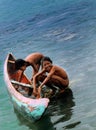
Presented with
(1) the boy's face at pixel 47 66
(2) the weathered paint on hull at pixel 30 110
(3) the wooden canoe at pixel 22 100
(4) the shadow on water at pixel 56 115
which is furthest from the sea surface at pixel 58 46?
(1) the boy's face at pixel 47 66

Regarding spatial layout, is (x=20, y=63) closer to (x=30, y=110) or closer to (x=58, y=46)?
(x=30, y=110)

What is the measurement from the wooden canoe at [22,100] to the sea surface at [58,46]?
0.40 m

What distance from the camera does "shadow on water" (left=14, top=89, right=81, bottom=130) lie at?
1241 centimetres

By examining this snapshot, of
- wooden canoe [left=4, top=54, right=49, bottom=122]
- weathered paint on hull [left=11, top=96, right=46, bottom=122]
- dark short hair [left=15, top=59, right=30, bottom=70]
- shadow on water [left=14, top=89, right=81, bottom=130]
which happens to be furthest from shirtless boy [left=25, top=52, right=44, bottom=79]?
weathered paint on hull [left=11, top=96, right=46, bottom=122]

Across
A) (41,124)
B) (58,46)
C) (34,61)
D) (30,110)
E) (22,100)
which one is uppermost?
(34,61)

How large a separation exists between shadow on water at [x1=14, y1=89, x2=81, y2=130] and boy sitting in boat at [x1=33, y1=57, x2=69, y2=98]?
1.21ft

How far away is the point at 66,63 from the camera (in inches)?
673

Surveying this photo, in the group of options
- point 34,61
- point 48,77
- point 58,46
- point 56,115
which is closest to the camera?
point 56,115

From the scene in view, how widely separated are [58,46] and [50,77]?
22.3 ft

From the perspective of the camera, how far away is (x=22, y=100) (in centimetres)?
1270

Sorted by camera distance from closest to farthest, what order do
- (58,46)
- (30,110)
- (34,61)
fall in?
(30,110), (34,61), (58,46)

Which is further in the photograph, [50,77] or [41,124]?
[50,77]

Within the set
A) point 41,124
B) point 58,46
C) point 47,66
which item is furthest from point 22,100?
point 58,46

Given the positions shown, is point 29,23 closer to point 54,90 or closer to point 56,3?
point 56,3
